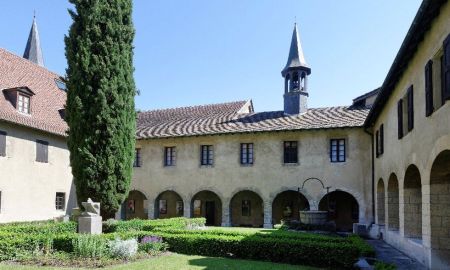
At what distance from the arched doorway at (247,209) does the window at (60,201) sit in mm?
10838

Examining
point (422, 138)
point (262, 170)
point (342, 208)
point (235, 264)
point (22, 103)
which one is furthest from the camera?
point (342, 208)

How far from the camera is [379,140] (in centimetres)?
1964

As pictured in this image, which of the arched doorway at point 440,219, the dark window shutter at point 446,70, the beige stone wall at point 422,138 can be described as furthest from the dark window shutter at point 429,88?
the arched doorway at point 440,219

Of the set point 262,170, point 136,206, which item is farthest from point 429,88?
Answer: point 136,206

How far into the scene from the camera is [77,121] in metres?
18.2

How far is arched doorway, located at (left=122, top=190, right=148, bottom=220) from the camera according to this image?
98.9ft

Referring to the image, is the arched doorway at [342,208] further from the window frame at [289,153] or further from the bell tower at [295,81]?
the bell tower at [295,81]

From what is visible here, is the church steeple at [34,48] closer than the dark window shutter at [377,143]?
No

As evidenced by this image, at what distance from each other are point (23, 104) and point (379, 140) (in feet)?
63.8

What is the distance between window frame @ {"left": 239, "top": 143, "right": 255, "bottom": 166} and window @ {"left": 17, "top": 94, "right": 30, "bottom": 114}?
42.2ft

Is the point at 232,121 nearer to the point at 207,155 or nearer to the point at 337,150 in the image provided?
the point at 207,155

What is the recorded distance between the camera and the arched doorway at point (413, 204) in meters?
13.2

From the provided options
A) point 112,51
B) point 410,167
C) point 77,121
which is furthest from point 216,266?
point 112,51

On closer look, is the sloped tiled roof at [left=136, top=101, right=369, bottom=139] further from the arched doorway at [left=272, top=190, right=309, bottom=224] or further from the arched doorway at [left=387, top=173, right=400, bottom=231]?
the arched doorway at [left=387, top=173, right=400, bottom=231]
